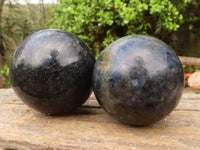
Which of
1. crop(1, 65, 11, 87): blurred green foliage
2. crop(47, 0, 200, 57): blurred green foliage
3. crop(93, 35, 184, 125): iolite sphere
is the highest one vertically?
crop(47, 0, 200, 57): blurred green foliage

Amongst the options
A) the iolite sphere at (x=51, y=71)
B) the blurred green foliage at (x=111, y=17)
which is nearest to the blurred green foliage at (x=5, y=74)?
the blurred green foliage at (x=111, y=17)

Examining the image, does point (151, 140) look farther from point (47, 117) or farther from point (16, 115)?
point (16, 115)

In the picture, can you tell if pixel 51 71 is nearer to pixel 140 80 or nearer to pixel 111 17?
pixel 140 80

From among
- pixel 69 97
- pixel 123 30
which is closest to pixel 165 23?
pixel 123 30

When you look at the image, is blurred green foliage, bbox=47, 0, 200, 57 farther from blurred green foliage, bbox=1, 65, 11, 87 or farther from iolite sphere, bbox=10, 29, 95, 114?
blurred green foliage, bbox=1, 65, 11, 87

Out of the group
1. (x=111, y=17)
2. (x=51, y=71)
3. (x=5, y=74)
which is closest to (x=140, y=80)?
(x=51, y=71)

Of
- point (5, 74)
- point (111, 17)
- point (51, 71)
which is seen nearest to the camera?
point (51, 71)

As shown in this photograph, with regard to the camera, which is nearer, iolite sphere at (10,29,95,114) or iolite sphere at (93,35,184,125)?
iolite sphere at (93,35,184,125)

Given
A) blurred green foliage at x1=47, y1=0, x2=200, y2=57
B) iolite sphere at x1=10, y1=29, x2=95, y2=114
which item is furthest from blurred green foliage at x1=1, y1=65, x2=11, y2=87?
iolite sphere at x1=10, y1=29, x2=95, y2=114
